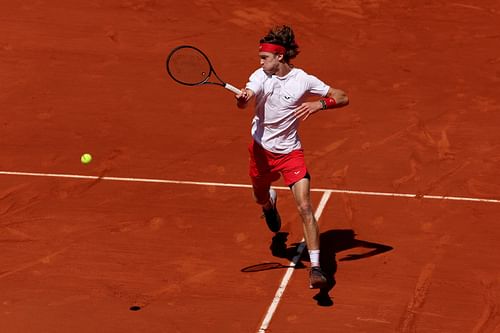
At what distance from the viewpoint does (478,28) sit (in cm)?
1842

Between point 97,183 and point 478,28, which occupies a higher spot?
point 478,28

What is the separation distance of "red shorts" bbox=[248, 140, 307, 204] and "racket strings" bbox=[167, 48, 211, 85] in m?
0.88

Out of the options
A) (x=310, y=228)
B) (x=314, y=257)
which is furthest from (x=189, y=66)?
(x=314, y=257)

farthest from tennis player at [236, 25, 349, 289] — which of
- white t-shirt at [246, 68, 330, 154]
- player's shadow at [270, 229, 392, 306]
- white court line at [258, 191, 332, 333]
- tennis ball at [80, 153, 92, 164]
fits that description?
tennis ball at [80, 153, 92, 164]

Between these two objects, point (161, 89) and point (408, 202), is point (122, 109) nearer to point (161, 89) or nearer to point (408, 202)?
point (161, 89)

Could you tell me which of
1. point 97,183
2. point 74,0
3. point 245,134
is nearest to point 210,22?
point 74,0

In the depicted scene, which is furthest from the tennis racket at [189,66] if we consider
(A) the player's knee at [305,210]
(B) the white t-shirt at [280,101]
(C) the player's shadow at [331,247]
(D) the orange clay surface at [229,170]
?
(C) the player's shadow at [331,247]

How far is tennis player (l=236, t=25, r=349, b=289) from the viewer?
1068cm

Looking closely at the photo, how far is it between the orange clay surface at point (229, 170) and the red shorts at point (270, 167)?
819 mm

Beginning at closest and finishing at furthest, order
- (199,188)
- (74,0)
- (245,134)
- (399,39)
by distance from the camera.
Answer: (199,188), (245,134), (399,39), (74,0)

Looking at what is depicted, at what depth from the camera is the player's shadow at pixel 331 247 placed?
11703mm

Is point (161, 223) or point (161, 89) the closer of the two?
point (161, 223)

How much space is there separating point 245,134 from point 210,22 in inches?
166

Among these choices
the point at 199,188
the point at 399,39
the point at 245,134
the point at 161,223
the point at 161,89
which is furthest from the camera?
the point at 399,39
